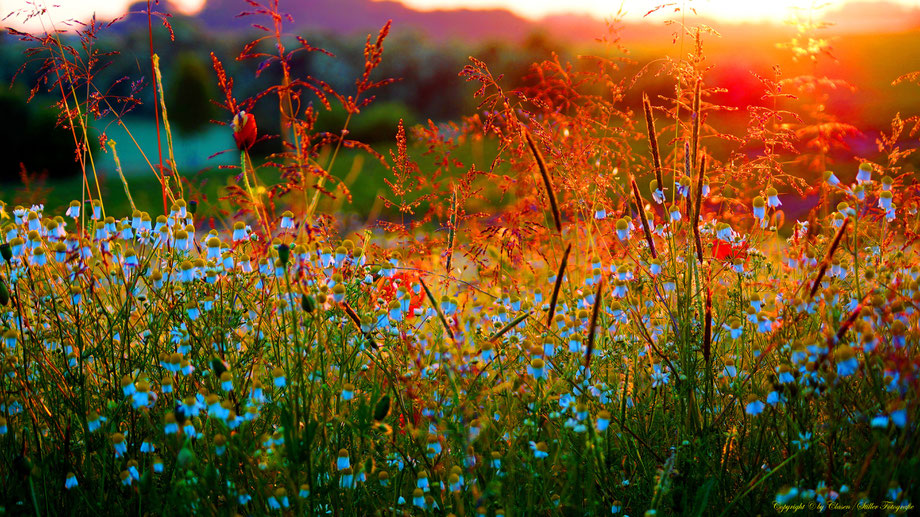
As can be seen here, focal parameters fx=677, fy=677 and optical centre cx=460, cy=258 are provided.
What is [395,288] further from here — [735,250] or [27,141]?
[27,141]

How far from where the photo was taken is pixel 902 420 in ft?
4.42

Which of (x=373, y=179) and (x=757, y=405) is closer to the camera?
(x=757, y=405)

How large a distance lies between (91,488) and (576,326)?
5.03 feet

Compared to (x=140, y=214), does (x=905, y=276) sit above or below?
below

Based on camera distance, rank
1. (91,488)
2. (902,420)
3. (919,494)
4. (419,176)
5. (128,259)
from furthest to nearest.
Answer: (419,176)
(128,259)
(91,488)
(919,494)
(902,420)

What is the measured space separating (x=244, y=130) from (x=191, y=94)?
17575 mm

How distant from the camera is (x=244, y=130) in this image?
6.70 feet

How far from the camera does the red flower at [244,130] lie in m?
2.02

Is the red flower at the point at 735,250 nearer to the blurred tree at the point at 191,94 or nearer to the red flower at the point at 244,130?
the red flower at the point at 244,130

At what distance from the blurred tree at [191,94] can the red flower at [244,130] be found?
16951 mm

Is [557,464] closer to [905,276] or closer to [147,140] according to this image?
[905,276]

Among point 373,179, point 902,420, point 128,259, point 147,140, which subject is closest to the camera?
point 902,420

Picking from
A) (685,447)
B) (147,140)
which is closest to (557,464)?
(685,447)

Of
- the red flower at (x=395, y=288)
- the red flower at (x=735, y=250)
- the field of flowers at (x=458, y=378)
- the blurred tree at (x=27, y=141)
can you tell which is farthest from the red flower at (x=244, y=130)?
the blurred tree at (x=27, y=141)
